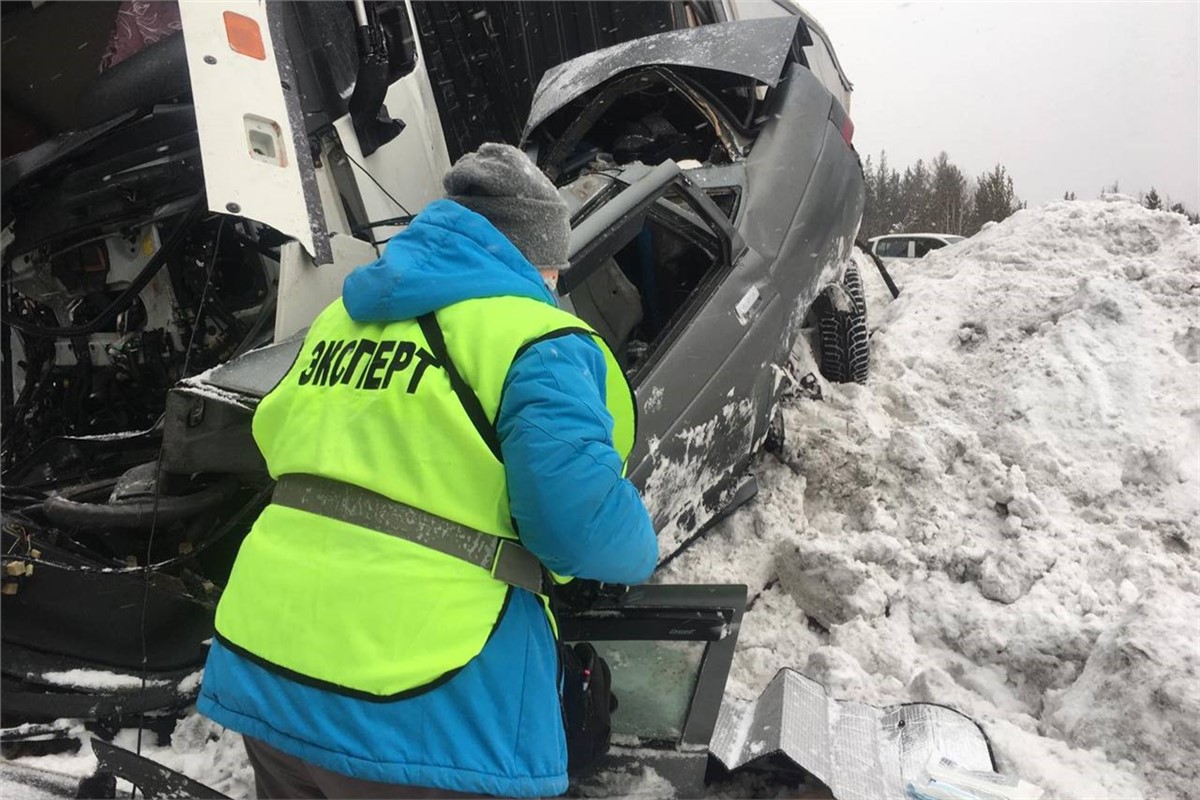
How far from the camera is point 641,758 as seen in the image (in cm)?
194

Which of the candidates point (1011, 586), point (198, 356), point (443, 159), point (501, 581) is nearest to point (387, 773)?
point (501, 581)

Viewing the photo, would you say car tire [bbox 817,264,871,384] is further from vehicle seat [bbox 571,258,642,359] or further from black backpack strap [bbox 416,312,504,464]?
black backpack strap [bbox 416,312,504,464]

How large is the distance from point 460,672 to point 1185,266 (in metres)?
5.06

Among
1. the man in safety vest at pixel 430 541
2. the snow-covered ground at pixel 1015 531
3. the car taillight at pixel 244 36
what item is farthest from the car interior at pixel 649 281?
the man in safety vest at pixel 430 541

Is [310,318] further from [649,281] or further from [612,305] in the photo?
[649,281]

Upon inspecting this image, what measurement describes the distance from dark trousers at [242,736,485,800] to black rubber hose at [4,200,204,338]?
248 cm

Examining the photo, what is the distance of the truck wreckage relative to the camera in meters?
A: 2.11

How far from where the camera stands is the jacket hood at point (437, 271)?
1.35 m

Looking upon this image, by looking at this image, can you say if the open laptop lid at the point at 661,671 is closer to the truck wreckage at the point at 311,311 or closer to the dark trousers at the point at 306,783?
the truck wreckage at the point at 311,311

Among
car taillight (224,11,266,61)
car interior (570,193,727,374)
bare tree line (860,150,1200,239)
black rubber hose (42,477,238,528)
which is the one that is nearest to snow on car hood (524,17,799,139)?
car interior (570,193,727,374)

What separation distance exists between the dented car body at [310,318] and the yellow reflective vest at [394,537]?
690 mm

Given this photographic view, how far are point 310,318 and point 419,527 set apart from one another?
1.97m

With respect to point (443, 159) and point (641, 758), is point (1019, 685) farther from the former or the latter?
point (443, 159)

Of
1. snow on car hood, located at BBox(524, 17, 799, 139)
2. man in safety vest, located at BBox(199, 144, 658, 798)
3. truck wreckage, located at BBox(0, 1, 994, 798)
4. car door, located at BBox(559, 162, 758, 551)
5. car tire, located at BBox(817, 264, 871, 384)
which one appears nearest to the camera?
man in safety vest, located at BBox(199, 144, 658, 798)
